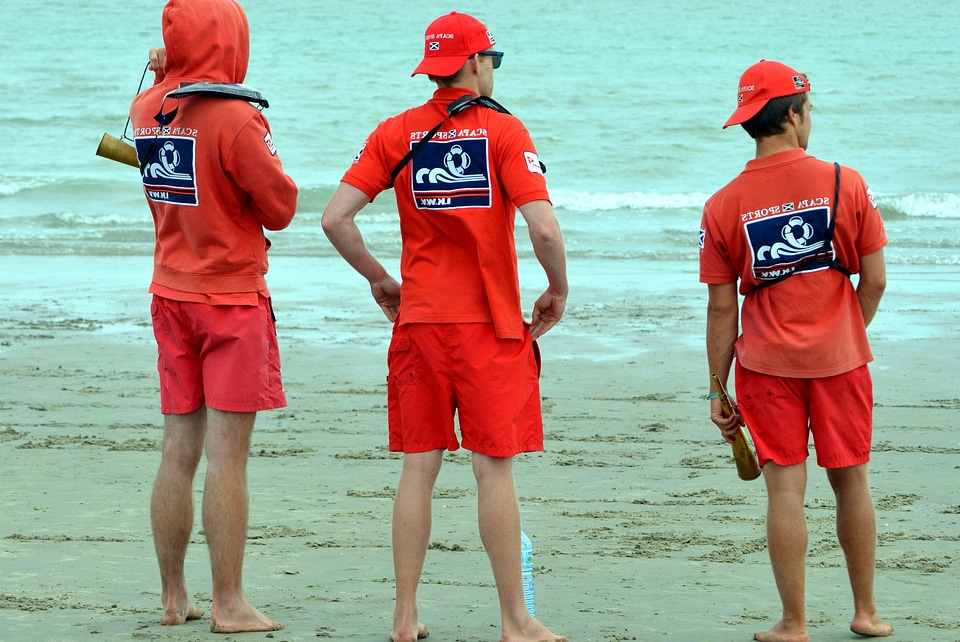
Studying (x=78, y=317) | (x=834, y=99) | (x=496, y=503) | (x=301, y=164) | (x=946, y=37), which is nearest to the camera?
(x=496, y=503)

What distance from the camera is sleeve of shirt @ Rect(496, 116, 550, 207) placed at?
3520 mm

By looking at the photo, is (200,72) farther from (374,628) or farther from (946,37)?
(946,37)

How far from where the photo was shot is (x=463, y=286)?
3.63 m

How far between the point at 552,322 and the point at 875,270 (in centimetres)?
102

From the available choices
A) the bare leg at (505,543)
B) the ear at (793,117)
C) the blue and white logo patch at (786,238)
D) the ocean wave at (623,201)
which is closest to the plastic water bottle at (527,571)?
the bare leg at (505,543)

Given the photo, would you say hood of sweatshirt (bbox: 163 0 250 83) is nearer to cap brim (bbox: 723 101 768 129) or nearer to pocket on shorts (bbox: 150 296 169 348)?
pocket on shorts (bbox: 150 296 169 348)

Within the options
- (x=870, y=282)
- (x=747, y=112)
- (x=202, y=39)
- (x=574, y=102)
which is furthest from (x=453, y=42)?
(x=574, y=102)

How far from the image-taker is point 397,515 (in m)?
3.69

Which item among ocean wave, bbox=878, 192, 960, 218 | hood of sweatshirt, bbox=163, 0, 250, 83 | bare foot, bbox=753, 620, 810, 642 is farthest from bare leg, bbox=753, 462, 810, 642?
ocean wave, bbox=878, 192, 960, 218

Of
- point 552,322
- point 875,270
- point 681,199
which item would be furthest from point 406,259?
point 681,199

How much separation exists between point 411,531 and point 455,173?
1.14m

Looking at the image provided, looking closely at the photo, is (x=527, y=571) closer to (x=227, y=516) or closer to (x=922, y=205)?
(x=227, y=516)

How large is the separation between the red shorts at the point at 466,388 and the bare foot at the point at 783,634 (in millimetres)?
911

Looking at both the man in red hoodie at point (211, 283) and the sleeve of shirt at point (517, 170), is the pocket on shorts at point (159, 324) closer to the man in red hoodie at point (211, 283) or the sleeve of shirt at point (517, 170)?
the man in red hoodie at point (211, 283)
